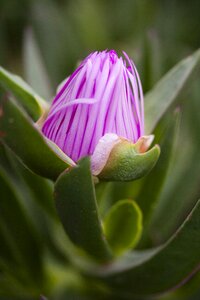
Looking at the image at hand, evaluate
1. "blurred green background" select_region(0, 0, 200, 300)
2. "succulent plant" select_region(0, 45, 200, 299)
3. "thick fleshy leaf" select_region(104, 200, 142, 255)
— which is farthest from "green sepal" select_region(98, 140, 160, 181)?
"blurred green background" select_region(0, 0, 200, 300)

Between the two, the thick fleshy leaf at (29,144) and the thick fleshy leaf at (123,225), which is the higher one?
the thick fleshy leaf at (29,144)

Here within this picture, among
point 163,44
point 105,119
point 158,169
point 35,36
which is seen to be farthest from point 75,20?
point 105,119

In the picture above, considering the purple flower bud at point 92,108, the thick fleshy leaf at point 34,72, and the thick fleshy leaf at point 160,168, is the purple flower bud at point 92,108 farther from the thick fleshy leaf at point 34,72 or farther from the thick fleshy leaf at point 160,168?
the thick fleshy leaf at point 34,72

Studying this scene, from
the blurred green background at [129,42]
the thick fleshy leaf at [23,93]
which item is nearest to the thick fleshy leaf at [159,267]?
the blurred green background at [129,42]

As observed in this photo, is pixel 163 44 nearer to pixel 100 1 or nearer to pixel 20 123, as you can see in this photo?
pixel 100 1

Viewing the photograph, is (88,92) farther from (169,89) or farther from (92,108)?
(169,89)

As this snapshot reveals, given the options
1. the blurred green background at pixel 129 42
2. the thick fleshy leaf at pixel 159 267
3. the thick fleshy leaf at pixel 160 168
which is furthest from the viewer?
the blurred green background at pixel 129 42
